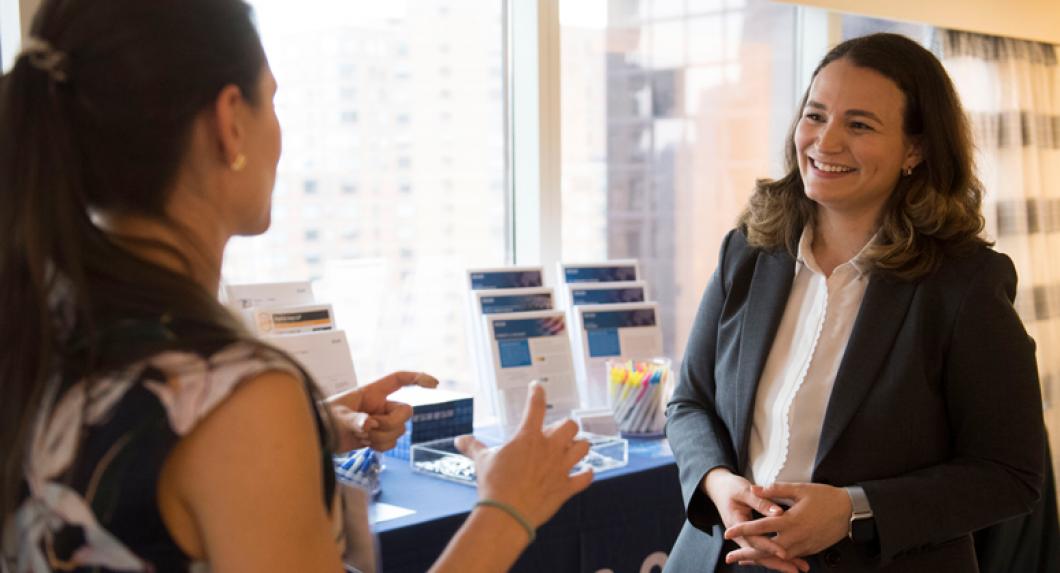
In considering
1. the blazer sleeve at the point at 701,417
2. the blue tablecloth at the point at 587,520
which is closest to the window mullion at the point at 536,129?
the blue tablecloth at the point at 587,520

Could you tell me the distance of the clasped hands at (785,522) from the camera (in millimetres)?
1573

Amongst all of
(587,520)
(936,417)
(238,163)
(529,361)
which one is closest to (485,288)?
(529,361)

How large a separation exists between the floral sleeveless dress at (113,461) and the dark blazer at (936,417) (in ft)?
3.62

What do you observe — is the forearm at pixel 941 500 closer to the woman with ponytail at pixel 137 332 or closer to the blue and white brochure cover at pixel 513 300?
the woman with ponytail at pixel 137 332

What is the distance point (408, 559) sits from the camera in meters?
2.06

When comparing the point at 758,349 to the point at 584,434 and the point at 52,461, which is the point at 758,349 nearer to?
the point at 584,434

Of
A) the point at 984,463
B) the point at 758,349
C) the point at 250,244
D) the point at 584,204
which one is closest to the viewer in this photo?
the point at 984,463

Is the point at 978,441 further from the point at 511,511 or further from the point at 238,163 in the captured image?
the point at 238,163

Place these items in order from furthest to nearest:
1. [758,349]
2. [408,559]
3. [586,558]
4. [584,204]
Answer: [584,204] < [586,558] < [408,559] < [758,349]

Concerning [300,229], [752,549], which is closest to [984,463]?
Answer: [752,549]

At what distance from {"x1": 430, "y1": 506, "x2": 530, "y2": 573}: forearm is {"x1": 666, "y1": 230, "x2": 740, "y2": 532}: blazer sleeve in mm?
803

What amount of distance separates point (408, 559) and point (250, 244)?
1.17m

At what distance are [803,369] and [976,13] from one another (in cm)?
306

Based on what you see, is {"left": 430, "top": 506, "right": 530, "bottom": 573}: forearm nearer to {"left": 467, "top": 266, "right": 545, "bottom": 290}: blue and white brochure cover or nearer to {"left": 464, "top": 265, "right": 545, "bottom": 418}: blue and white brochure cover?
{"left": 464, "top": 265, "right": 545, "bottom": 418}: blue and white brochure cover
